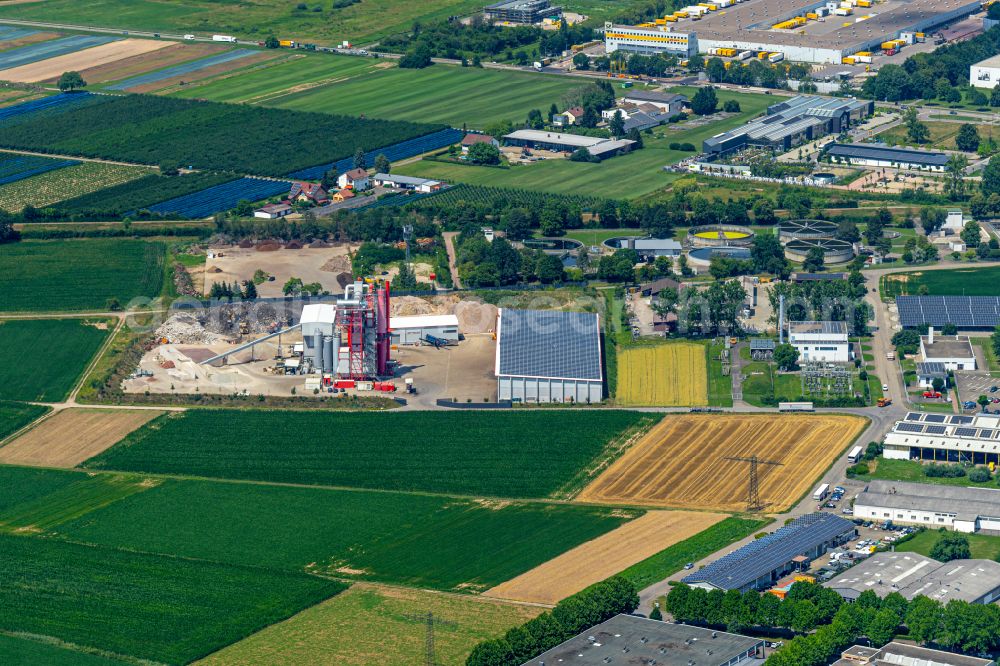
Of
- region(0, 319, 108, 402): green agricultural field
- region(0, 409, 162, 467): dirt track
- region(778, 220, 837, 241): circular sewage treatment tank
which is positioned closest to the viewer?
Answer: region(0, 409, 162, 467): dirt track

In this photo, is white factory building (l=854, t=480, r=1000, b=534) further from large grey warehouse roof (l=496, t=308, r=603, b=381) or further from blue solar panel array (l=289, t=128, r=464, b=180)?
blue solar panel array (l=289, t=128, r=464, b=180)

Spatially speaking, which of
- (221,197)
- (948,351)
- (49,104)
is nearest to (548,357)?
(948,351)

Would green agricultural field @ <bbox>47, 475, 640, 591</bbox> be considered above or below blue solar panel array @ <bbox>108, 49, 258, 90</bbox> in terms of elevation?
below

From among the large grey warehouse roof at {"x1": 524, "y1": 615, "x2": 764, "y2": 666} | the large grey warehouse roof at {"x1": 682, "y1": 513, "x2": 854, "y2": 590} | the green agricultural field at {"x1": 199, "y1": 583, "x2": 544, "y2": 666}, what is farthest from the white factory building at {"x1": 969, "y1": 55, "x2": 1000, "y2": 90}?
the large grey warehouse roof at {"x1": 524, "y1": 615, "x2": 764, "y2": 666}

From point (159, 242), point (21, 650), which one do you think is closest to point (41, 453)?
point (21, 650)

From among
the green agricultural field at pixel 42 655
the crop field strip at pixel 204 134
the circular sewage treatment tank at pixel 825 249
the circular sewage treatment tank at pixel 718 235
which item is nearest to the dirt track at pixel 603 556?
the green agricultural field at pixel 42 655

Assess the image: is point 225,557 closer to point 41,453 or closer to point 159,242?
point 41,453

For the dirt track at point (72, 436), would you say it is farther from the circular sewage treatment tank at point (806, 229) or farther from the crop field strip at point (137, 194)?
the circular sewage treatment tank at point (806, 229)
